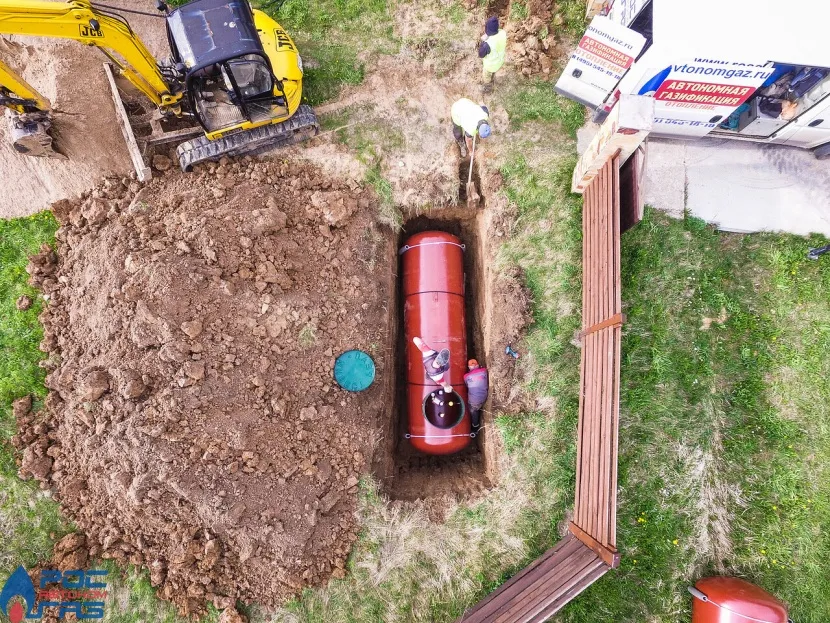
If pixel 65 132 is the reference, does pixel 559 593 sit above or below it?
below

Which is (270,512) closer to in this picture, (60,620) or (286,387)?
(286,387)

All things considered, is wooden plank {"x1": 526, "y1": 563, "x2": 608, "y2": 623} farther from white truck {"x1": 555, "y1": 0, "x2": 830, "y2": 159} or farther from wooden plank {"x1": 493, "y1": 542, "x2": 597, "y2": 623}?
white truck {"x1": 555, "y1": 0, "x2": 830, "y2": 159}

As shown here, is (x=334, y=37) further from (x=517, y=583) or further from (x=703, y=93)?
(x=517, y=583)

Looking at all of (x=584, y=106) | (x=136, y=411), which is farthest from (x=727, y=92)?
(x=136, y=411)

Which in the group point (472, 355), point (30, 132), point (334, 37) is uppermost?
A: point (334, 37)

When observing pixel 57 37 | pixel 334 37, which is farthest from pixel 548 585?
pixel 57 37

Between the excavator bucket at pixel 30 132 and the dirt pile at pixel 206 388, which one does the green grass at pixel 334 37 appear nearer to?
the dirt pile at pixel 206 388
